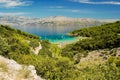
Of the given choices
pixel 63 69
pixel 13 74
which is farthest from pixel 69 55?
pixel 13 74

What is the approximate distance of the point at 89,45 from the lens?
368ft

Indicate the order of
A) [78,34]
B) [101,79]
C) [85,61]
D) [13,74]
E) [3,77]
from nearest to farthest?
[3,77], [13,74], [101,79], [85,61], [78,34]

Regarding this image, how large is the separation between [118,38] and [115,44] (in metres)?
3.64

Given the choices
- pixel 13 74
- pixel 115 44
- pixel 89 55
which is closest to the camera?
pixel 13 74

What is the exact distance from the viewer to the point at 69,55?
9625cm

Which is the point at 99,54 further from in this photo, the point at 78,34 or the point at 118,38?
the point at 78,34

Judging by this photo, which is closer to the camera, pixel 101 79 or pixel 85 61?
pixel 101 79

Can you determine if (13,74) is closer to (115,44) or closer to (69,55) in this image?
(69,55)

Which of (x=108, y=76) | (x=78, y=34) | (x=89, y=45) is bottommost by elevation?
(x=78, y=34)

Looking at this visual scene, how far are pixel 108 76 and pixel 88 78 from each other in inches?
119

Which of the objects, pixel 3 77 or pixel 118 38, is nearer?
pixel 3 77

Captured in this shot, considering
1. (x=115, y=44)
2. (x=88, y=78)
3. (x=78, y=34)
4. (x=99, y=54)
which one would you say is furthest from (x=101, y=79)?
(x=78, y=34)

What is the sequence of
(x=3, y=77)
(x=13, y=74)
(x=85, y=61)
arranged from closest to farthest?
1. (x=3, y=77)
2. (x=13, y=74)
3. (x=85, y=61)

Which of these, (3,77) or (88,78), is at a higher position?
(3,77)
